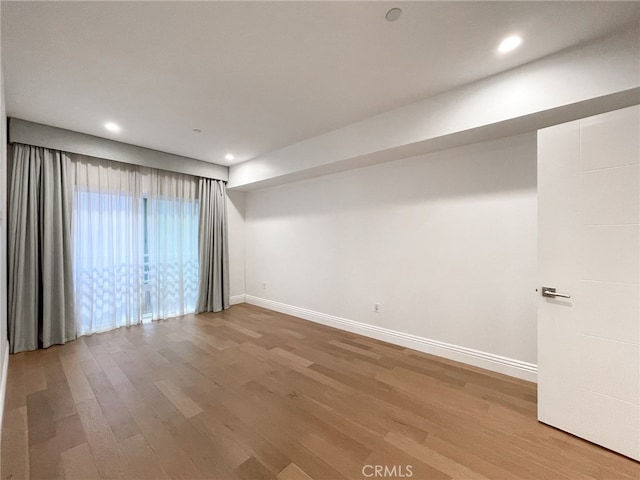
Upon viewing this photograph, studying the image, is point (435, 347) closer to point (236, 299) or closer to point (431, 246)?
point (431, 246)

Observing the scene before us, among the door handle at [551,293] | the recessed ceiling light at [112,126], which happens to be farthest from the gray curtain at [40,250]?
the door handle at [551,293]

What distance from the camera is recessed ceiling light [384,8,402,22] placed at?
4.83 ft

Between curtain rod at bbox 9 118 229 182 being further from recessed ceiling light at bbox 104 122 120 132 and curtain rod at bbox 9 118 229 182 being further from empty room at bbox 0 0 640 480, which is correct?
recessed ceiling light at bbox 104 122 120 132

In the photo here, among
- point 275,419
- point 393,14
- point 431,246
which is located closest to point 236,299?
point 275,419

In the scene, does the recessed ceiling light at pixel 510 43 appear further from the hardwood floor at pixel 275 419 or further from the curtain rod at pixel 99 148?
the curtain rod at pixel 99 148

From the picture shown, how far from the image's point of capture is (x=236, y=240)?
5.10 meters

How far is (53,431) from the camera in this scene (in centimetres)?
168

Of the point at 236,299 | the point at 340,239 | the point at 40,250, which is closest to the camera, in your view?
the point at 40,250

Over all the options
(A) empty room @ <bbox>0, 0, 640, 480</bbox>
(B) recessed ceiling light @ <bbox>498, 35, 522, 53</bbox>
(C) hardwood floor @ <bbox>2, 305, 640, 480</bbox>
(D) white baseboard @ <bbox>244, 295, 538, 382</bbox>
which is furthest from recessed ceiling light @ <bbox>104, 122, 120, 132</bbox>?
(B) recessed ceiling light @ <bbox>498, 35, 522, 53</bbox>

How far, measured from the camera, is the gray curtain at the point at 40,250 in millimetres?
2811

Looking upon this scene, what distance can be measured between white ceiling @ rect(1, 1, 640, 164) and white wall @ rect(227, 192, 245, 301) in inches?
92.2

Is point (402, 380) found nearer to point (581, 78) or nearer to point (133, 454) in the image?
point (133, 454)

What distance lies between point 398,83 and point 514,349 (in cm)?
266

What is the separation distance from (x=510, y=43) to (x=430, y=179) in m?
1.34
